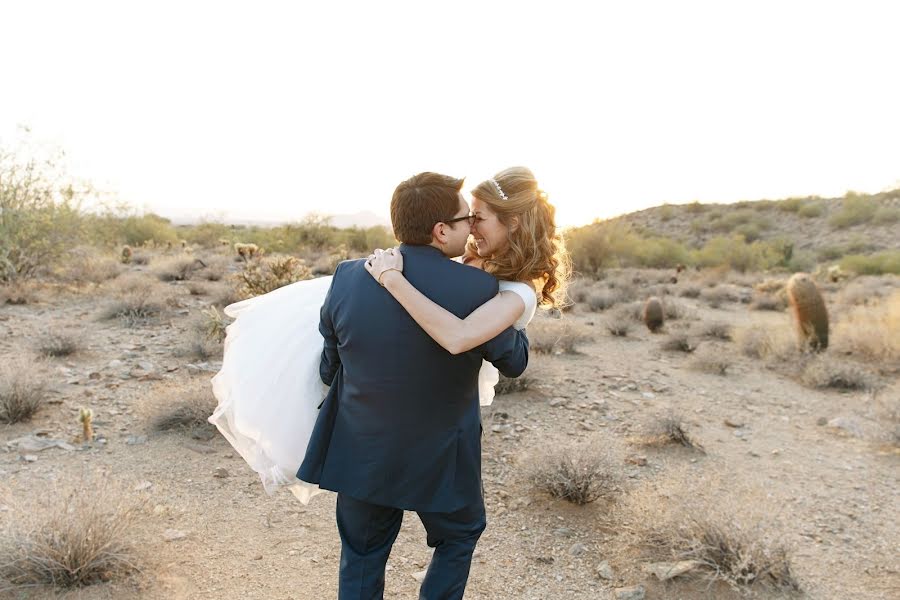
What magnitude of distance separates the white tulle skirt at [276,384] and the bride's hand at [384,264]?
2.12 ft

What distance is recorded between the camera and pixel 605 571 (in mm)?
3648

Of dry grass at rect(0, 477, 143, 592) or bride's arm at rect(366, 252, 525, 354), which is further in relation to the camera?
dry grass at rect(0, 477, 143, 592)

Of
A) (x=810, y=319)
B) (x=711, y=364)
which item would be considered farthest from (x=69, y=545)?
(x=810, y=319)

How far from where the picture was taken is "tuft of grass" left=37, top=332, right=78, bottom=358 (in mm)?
7023

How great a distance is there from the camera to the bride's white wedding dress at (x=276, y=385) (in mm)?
2385

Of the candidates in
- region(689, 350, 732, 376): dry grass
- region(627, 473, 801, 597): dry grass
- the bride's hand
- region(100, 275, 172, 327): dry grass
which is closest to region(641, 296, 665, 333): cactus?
region(689, 350, 732, 376): dry grass

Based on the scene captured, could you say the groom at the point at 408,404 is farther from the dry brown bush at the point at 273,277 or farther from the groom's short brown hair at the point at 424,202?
the dry brown bush at the point at 273,277

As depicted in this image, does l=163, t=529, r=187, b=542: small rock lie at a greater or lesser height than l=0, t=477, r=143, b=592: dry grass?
lesser

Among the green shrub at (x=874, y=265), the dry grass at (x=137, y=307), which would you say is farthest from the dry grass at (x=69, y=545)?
the green shrub at (x=874, y=265)

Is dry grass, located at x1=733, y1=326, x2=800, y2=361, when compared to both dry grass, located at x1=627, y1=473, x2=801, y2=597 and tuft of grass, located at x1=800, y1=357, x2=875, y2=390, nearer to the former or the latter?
tuft of grass, located at x1=800, y1=357, x2=875, y2=390

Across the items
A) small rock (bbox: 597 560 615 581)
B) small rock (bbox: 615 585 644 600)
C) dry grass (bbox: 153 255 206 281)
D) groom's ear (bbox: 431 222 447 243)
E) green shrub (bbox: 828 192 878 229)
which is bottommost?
small rock (bbox: 597 560 615 581)

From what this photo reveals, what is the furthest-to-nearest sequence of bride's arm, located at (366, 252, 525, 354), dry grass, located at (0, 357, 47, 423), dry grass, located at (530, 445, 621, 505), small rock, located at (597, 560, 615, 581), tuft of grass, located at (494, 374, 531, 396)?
tuft of grass, located at (494, 374, 531, 396)
dry grass, located at (0, 357, 47, 423)
dry grass, located at (530, 445, 621, 505)
small rock, located at (597, 560, 615, 581)
bride's arm, located at (366, 252, 525, 354)

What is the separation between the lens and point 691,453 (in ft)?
18.4

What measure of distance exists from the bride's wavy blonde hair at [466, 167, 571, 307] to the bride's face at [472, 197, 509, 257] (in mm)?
15
